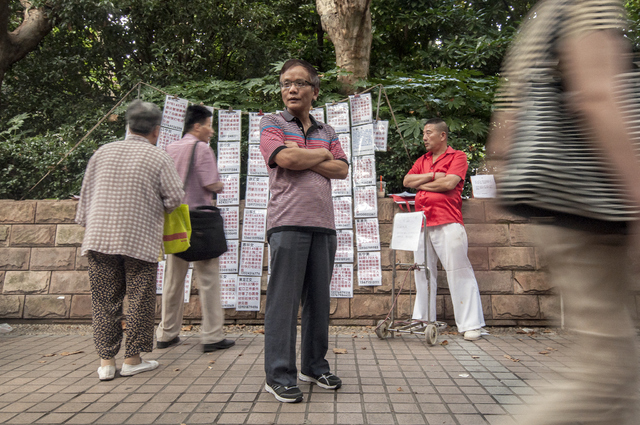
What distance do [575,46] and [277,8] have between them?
456 inches

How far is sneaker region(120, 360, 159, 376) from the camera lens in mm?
3691

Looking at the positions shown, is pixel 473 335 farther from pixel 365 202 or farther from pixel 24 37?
pixel 24 37

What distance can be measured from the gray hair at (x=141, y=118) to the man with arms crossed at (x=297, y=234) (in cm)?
127

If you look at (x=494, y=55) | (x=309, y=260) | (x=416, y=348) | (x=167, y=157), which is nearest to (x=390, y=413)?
(x=309, y=260)

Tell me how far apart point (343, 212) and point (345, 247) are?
42 cm

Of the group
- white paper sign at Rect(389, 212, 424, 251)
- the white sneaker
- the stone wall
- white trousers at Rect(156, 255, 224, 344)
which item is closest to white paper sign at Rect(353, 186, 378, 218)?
the stone wall

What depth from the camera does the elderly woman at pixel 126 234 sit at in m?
3.60

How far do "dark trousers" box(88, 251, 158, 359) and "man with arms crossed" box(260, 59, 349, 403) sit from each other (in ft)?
3.97

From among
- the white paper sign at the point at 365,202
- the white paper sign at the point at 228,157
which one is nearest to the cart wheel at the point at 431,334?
the white paper sign at the point at 365,202

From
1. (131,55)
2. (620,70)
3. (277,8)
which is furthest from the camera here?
(277,8)

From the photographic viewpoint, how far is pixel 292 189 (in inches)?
123

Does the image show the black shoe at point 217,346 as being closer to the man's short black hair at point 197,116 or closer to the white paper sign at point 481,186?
the man's short black hair at point 197,116

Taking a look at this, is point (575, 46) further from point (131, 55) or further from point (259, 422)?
point (131, 55)

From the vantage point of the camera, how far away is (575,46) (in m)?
1.41
